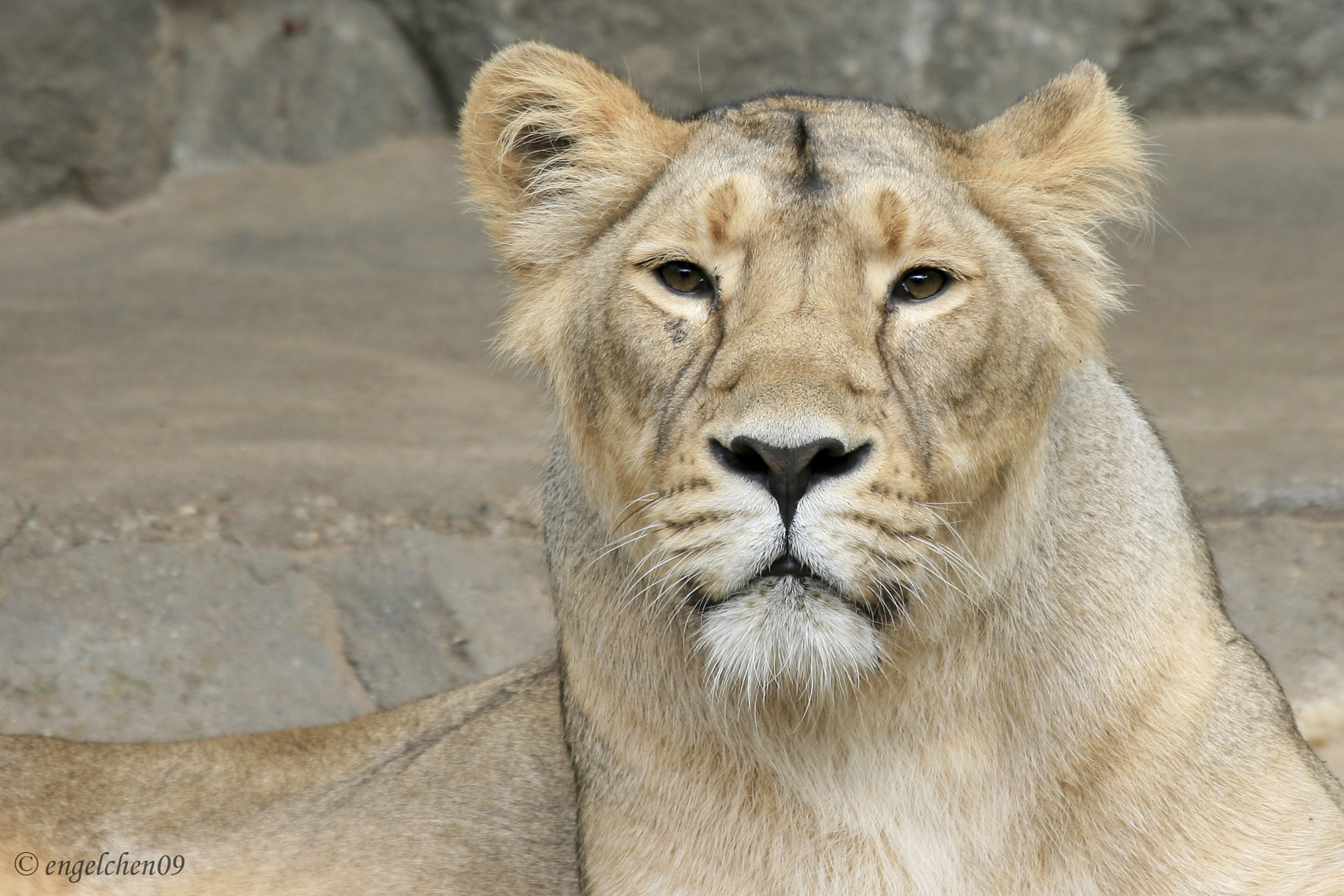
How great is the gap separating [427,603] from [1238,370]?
4184mm

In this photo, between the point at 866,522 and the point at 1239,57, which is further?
the point at 1239,57

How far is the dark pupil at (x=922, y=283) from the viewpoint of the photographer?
2.94 metres

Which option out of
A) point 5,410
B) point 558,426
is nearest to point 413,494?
point 5,410

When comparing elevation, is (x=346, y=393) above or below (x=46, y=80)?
below

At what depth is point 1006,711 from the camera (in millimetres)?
3111

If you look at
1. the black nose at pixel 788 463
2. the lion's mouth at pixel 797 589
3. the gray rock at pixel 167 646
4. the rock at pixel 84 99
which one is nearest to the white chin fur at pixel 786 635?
the lion's mouth at pixel 797 589

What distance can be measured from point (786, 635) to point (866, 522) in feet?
0.84

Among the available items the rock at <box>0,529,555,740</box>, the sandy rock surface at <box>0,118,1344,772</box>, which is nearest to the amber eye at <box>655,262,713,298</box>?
the sandy rock surface at <box>0,118,1344,772</box>

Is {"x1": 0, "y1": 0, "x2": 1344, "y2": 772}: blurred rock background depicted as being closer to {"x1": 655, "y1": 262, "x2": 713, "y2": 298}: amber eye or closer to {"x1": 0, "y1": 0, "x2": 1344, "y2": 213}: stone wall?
{"x1": 0, "y1": 0, "x2": 1344, "y2": 213}: stone wall

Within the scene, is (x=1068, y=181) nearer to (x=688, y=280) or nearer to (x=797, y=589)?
(x=688, y=280)

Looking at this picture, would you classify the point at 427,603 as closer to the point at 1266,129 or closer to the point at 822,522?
the point at 822,522

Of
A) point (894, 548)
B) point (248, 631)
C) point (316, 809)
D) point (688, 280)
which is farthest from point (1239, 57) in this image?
point (894, 548)

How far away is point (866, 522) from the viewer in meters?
2.62

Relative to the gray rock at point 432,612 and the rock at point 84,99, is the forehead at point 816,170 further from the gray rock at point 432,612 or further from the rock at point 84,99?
the rock at point 84,99
